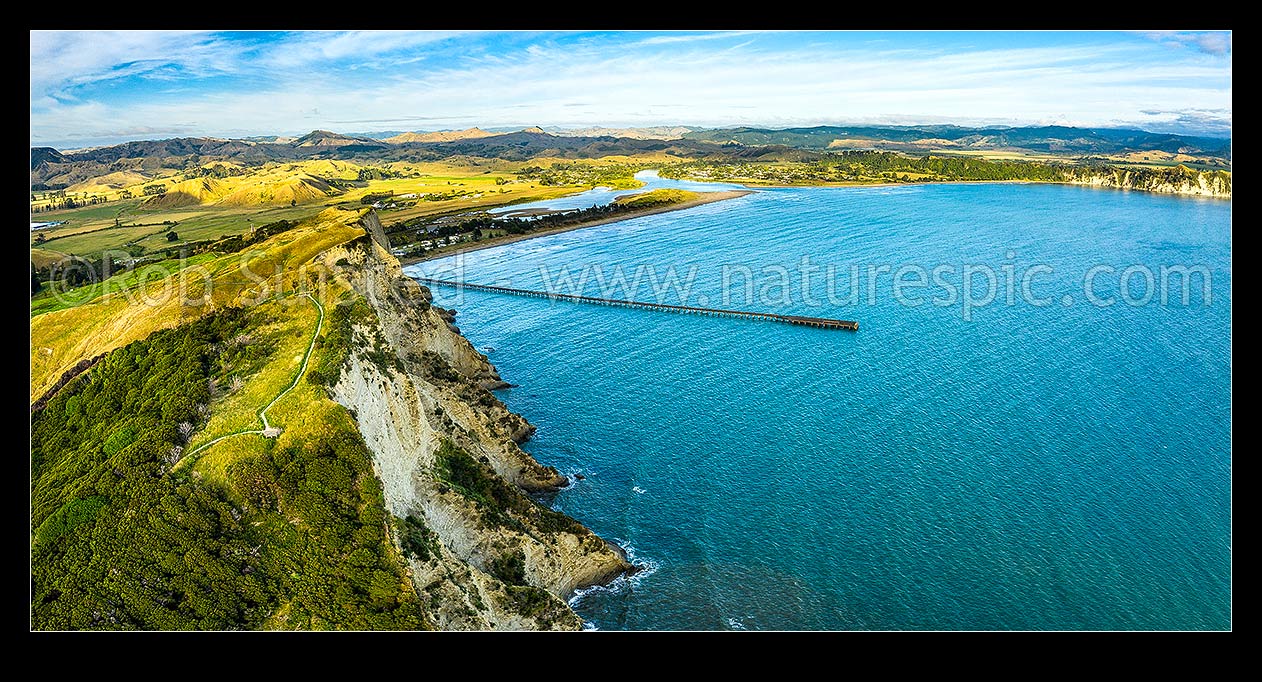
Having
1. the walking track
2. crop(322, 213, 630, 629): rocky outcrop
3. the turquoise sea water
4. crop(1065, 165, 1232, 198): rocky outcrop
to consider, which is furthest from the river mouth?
→ the walking track

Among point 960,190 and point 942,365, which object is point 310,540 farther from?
point 960,190

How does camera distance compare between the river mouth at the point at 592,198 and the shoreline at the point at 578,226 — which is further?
the river mouth at the point at 592,198

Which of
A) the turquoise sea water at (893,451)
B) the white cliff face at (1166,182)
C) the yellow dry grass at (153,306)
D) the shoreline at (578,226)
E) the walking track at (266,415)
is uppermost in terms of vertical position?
the white cliff face at (1166,182)

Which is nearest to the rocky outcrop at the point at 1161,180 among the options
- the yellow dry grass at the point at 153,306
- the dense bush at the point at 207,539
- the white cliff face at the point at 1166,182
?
the white cliff face at the point at 1166,182

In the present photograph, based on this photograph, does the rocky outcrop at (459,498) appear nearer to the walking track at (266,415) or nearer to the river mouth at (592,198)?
the walking track at (266,415)

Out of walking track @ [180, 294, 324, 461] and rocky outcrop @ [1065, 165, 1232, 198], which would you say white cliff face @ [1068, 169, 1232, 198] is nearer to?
rocky outcrop @ [1065, 165, 1232, 198]
